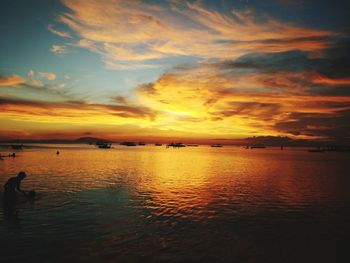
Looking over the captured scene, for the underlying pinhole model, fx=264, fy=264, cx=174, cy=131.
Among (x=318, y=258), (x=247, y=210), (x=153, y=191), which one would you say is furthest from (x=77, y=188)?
(x=318, y=258)

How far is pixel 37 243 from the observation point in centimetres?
1398

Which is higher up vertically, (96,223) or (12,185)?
(12,185)

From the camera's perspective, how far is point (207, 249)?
45.4 ft

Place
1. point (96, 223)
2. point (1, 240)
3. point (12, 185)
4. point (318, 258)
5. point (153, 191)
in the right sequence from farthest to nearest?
point (153, 191), point (12, 185), point (96, 223), point (1, 240), point (318, 258)

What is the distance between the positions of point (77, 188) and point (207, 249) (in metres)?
21.0

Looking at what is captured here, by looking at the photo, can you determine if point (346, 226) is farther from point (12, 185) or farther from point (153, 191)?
point (12, 185)

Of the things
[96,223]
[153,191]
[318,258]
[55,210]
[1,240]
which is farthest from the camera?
[153,191]

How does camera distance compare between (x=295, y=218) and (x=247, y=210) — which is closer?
(x=295, y=218)

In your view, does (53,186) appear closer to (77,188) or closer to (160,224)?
(77,188)

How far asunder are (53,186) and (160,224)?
1860cm

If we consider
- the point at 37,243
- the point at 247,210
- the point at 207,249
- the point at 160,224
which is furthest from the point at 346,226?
the point at 37,243

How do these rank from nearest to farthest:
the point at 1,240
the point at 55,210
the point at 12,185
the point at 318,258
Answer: the point at 318,258
the point at 1,240
the point at 55,210
the point at 12,185

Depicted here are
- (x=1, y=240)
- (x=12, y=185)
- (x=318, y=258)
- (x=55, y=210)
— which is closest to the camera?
(x=318, y=258)

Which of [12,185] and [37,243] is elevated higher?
[12,185]
